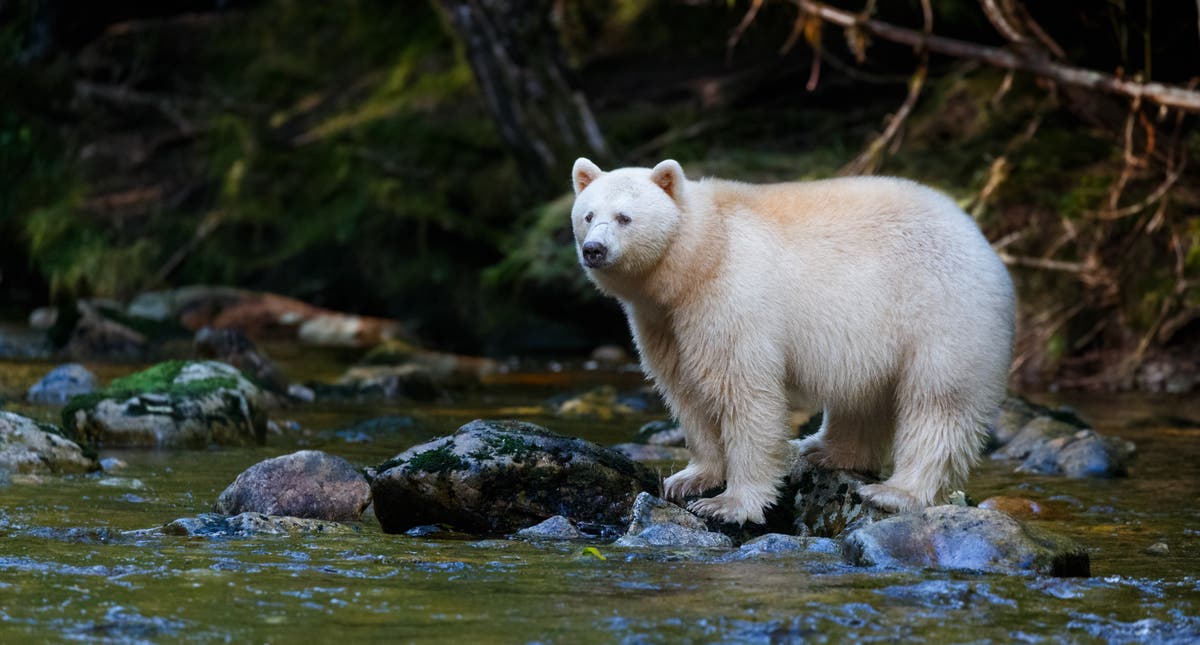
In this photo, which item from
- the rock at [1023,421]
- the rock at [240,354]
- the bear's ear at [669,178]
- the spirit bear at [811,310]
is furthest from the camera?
the rock at [240,354]

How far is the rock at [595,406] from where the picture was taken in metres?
12.0

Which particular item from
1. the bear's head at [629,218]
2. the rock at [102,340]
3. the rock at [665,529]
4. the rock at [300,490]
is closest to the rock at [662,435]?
the rock at [300,490]

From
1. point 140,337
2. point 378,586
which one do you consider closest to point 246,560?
point 378,586

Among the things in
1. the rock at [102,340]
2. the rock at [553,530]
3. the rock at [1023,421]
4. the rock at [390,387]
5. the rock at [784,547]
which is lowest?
the rock at [102,340]

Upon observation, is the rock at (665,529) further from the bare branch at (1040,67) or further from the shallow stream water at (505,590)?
the bare branch at (1040,67)

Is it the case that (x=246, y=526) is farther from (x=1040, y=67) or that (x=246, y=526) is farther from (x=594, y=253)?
(x=1040, y=67)

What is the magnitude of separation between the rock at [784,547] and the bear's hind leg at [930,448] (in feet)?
1.56

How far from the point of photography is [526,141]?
16.3 m

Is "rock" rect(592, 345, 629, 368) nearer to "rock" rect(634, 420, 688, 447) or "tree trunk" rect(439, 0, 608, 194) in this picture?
"tree trunk" rect(439, 0, 608, 194)

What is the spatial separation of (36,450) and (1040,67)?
825 centimetres

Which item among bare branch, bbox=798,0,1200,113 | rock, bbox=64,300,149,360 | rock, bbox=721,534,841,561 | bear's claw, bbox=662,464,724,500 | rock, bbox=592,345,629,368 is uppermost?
bare branch, bbox=798,0,1200,113

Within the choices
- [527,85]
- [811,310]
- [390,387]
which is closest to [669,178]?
[811,310]

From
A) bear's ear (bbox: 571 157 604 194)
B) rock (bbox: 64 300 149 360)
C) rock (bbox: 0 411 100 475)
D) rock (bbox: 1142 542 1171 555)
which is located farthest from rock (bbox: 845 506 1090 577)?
rock (bbox: 64 300 149 360)

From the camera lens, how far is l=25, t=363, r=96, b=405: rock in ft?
→ 38.4
